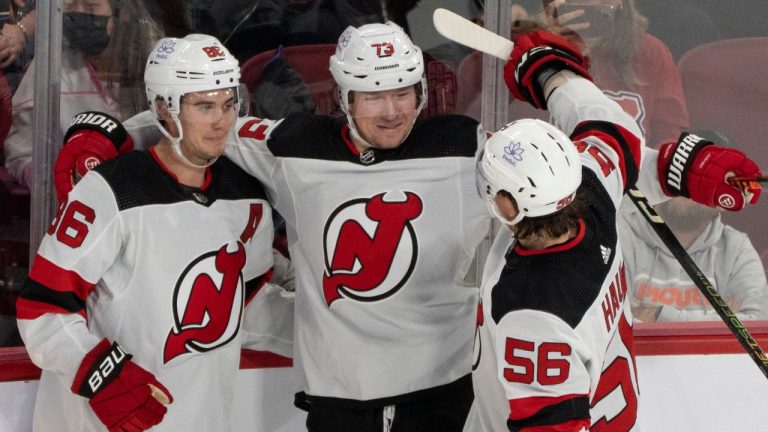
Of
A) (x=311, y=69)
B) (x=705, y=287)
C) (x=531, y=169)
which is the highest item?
(x=531, y=169)

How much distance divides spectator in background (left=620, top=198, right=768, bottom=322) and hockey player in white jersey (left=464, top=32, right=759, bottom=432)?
1.99 feet

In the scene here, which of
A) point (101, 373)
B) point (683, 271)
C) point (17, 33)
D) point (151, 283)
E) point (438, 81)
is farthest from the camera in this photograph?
point (683, 271)

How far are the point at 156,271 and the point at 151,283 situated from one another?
3 cm

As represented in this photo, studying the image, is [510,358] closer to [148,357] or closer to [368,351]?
[368,351]

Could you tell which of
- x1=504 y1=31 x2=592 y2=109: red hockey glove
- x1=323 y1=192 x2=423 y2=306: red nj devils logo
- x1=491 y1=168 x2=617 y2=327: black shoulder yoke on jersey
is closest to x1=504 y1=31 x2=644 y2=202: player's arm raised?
x1=504 y1=31 x2=592 y2=109: red hockey glove

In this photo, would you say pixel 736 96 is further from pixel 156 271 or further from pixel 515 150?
pixel 156 271

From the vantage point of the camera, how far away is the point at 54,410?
2357 millimetres

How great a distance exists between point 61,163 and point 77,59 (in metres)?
0.31

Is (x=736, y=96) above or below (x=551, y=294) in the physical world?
below

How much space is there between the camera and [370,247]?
7.55 feet

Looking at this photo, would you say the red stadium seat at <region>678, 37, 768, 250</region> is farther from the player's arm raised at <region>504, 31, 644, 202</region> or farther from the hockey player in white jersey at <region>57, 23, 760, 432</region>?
the hockey player in white jersey at <region>57, 23, 760, 432</region>

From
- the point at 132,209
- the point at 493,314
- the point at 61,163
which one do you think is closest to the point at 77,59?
the point at 61,163

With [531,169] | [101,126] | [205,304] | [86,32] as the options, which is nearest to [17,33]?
[86,32]

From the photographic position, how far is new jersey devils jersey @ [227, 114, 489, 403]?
7.61 feet
